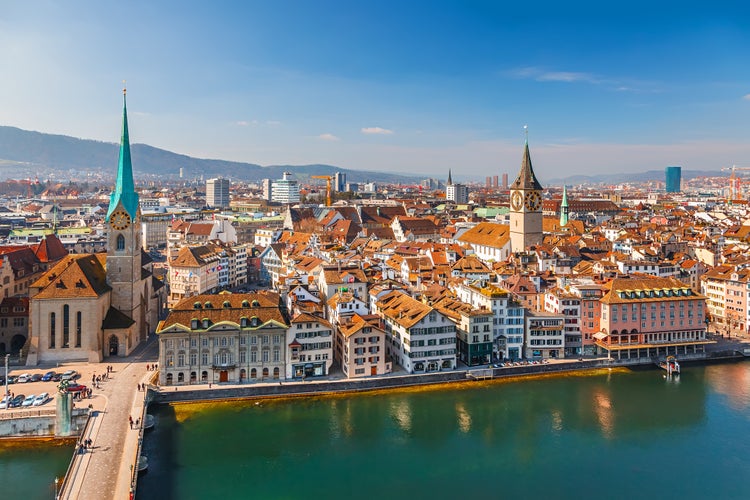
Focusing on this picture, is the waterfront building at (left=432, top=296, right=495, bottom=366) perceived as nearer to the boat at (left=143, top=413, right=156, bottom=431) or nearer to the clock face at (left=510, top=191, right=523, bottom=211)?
the boat at (left=143, top=413, right=156, bottom=431)

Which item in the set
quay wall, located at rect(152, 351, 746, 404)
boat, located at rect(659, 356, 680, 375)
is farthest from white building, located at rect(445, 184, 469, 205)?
quay wall, located at rect(152, 351, 746, 404)

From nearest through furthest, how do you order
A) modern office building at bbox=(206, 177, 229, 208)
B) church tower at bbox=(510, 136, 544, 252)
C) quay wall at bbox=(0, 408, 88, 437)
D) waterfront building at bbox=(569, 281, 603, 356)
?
1. quay wall at bbox=(0, 408, 88, 437)
2. waterfront building at bbox=(569, 281, 603, 356)
3. church tower at bbox=(510, 136, 544, 252)
4. modern office building at bbox=(206, 177, 229, 208)

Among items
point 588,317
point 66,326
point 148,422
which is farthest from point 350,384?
point 588,317

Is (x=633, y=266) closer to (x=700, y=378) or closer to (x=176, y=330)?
(x=700, y=378)

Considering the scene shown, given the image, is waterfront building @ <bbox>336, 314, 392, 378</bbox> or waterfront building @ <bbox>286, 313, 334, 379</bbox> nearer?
waterfront building @ <bbox>286, 313, 334, 379</bbox>

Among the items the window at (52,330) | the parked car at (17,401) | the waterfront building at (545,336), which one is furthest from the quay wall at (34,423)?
the waterfront building at (545,336)

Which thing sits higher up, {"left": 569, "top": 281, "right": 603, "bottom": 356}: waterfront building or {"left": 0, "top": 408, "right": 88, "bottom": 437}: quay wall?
{"left": 569, "top": 281, "right": 603, "bottom": 356}: waterfront building
